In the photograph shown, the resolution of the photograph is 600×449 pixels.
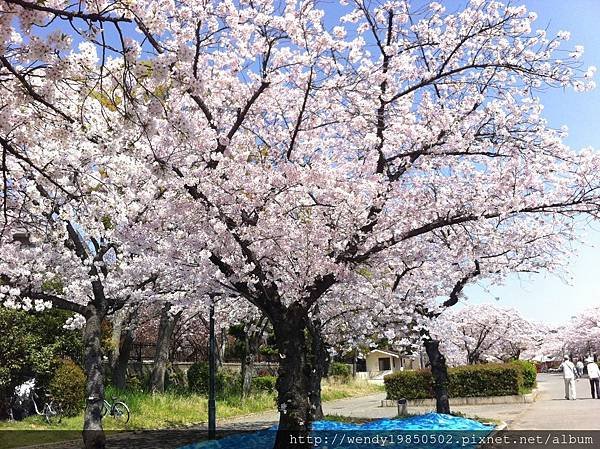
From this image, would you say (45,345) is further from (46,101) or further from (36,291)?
(46,101)

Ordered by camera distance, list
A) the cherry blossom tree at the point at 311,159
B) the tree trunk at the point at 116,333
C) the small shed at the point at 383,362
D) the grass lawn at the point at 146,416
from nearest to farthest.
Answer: the cherry blossom tree at the point at 311,159, the grass lawn at the point at 146,416, the tree trunk at the point at 116,333, the small shed at the point at 383,362

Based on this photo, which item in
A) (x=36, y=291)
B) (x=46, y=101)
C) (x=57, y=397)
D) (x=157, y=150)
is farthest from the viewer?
(x=57, y=397)

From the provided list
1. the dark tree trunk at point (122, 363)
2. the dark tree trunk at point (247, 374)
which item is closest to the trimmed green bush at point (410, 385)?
the dark tree trunk at point (247, 374)

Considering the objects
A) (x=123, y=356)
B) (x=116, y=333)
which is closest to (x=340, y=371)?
(x=123, y=356)

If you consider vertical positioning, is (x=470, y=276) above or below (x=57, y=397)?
above

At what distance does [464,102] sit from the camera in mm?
9688

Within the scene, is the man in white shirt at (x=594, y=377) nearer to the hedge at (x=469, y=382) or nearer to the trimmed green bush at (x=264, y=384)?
the hedge at (x=469, y=382)

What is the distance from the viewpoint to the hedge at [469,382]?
74.5 feet

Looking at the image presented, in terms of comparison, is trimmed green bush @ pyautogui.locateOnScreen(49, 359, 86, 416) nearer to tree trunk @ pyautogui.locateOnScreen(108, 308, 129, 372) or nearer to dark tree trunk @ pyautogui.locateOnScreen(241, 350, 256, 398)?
tree trunk @ pyautogui.locateOnScreen(108, 308, 129, 372)

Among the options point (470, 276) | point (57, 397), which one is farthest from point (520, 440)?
point (57, 397)

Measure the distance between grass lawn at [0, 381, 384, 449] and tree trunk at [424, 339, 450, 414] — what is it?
7.39 meters

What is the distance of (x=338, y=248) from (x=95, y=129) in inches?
176

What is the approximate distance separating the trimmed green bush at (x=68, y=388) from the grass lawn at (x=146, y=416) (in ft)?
1.24

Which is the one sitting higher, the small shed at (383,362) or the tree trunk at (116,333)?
the tree trunk at (116,333)
